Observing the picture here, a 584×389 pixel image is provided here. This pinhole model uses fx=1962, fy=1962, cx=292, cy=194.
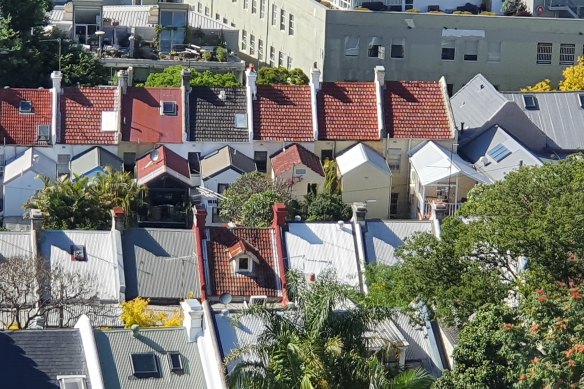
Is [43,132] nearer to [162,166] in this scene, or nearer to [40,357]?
[162,166]

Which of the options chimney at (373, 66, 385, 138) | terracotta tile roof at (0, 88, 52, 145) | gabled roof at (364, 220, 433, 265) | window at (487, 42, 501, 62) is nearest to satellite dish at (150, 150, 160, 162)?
terracotta tile roof at (0, 88, 52, 145)

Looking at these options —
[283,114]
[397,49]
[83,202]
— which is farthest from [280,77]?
[83,202]

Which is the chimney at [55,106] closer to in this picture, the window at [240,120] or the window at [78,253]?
the window at [240,120]

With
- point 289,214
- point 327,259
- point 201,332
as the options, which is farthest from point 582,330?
point 289,214

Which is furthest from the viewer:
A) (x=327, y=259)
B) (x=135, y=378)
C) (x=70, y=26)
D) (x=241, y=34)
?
(x=241, y=34)

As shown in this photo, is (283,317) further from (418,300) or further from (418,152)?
(418,152)

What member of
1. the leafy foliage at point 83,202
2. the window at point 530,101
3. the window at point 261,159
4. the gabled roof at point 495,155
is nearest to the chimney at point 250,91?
the window at point 261,159

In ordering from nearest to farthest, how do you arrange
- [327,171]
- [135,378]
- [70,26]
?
1. [135,378]
2. [327,171]
3. [70,26]
